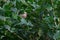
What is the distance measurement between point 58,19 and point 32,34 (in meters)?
0.24

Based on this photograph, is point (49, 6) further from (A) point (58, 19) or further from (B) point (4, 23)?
(B) point (4, 23)

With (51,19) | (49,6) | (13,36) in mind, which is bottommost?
(13,36)

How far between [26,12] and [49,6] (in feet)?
0.64

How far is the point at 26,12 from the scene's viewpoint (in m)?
1.87

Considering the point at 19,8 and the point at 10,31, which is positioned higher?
the point at 19,8

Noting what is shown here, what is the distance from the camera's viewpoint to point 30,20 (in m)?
1.88

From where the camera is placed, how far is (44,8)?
6.08 ft

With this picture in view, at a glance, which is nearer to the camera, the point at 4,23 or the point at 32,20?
the point at 4,23

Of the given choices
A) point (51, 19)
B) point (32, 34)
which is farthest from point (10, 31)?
point (51, 19)

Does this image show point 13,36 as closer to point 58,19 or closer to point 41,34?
point 41,34

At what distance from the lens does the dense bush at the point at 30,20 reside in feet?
5.82

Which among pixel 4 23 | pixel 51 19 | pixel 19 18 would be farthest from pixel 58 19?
pixel 4 23

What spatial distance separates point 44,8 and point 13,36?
1.12ft

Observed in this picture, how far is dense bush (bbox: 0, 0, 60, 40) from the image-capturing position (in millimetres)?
1775
